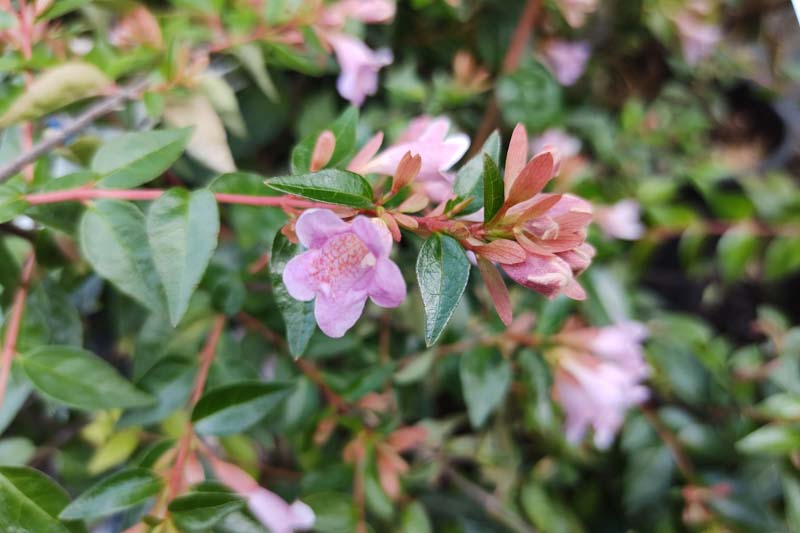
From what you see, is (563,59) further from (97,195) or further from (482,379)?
(97,195)

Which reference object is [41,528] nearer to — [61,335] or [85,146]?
[61,335]

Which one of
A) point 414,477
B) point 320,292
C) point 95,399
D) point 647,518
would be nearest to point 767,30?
point 647,518

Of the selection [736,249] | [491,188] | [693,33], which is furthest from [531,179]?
[693,33]

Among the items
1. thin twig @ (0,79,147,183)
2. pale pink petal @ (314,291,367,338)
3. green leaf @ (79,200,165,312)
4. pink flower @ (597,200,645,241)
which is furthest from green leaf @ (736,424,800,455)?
thin twig @ (0,79,147,183)

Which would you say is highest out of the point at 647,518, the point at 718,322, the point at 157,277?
the point at 157,277

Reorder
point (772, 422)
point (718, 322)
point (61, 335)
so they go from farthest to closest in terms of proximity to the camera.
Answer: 1. point (718, 322)
2. point (772, 422)
3. point (61, 335)
